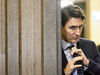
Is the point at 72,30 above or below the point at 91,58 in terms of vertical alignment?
above

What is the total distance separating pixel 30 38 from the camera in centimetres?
63

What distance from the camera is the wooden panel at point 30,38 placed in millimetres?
630

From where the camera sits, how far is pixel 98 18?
8.17 ft

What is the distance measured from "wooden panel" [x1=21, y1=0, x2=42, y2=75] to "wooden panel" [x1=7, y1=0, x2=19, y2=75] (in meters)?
0.03

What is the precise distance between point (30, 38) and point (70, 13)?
0.88 ft

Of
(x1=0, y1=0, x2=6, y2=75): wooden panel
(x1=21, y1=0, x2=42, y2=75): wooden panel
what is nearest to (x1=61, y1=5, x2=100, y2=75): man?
(x1=21, y1=0, x2=42, y2=75): wooden panel

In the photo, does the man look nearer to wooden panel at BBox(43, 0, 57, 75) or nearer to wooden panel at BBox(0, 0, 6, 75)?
wooden panel at BBox(43, 0, 57, 75)

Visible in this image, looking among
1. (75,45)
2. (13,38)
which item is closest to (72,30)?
(75,45)

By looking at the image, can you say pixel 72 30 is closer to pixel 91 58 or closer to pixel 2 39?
pixel 91 58

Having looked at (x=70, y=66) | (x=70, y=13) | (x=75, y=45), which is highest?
(x=70, y=13)

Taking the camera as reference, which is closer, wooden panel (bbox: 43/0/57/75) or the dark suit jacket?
wooden panel (bbox: 43/0/57/75)

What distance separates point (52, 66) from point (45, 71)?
0.04 metres

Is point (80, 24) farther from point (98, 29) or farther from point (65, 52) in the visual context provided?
point (98, 29)

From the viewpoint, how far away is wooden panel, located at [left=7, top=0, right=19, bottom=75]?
0.63 m
